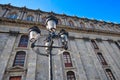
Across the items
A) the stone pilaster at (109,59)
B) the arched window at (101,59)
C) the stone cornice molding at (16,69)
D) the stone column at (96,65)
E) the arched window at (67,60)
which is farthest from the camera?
the arched window at (101,59)

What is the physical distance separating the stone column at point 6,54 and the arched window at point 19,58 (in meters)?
0.91

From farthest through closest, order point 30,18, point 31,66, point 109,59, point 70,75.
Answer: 1. point 30,18
2. point 109,59
3. point 70,75
4. point 31,66

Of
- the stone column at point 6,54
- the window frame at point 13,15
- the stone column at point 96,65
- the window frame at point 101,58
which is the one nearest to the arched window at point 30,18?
the window frame at point 13,15

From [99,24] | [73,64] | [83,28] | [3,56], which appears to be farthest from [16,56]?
[99,24]

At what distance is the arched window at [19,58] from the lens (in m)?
11.9

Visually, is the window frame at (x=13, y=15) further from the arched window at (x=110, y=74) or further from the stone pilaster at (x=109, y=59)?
the arched window at (x=110, y=74)

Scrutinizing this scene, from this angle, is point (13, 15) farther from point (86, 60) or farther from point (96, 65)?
point (96, 65)

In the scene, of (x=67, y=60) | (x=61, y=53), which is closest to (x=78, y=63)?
(x=67, y=60)

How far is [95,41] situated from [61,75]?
9.78 meters

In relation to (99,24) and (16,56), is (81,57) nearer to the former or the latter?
(16,56)

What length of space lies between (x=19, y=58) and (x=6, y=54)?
148 centimetres

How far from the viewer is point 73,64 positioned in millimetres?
13398

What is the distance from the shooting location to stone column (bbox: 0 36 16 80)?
10816 millimetres

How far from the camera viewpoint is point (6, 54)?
1209cm
